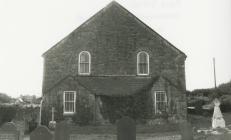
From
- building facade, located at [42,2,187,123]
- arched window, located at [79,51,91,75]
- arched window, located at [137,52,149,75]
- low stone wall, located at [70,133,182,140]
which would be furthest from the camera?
arched window, located at [137,52,149,75]

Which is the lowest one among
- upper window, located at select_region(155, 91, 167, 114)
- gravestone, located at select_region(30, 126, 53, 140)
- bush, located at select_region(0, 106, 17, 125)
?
gravestone, located at select_region(30, 126, 53, 140)

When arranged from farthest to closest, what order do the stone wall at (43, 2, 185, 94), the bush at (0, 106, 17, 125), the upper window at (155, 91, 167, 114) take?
the bush at (0, 106, 17, 125) → the stone wall at (43, 2, 185, 94) → the upper window at (155, 91, 167, 114)

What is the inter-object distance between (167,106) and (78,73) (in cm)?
761

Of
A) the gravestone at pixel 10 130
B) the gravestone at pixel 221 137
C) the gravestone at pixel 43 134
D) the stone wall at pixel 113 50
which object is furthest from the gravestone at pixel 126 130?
the stone wall at pixel 113 50

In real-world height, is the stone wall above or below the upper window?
above

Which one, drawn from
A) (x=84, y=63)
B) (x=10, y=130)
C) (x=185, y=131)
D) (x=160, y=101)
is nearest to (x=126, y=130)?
(x=185, y=131)

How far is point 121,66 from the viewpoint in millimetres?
28594

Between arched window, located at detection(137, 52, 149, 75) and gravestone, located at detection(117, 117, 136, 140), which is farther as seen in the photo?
arched window, located at detection(137, 52, 149, 75)

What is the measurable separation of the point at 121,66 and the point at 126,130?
14.3m

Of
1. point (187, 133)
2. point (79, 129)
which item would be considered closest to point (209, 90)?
point (79, 129)

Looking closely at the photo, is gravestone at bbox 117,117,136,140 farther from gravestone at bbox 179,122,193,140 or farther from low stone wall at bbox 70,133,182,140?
low stone wall at bbox 70,133,182,140

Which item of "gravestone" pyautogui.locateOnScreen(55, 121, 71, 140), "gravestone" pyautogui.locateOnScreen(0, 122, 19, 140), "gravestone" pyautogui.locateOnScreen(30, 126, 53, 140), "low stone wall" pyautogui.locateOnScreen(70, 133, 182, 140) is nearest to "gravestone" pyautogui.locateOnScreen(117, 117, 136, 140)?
"gravestone" pyautogui.locateOnScreen(55, 121, 71, 140)

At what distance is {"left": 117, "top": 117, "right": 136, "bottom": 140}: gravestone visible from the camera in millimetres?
14555

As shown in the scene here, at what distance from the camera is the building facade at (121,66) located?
1064 inches
